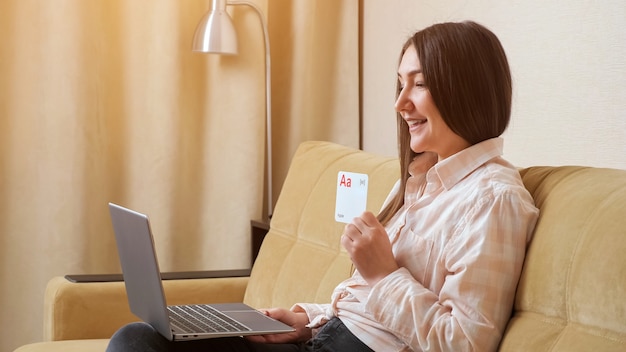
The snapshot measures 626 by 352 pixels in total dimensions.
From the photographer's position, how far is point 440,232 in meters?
1.53

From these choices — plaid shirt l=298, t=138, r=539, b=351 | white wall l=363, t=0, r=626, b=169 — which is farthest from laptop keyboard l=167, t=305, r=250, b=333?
white wall l=363, t=0, r=626, b=169

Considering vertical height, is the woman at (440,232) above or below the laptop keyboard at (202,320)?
above

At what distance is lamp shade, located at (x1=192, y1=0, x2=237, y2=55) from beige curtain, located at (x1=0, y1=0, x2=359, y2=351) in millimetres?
149

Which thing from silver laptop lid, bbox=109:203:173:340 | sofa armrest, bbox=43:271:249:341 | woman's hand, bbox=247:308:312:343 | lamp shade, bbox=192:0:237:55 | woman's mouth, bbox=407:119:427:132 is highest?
lamp shade, bbox=192:0:237:55

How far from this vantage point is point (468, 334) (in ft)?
4.57

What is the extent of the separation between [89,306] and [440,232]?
1.24 meters

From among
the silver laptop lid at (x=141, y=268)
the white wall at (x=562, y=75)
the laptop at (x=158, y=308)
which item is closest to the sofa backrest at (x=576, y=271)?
the white wall at (x=562, y=75)

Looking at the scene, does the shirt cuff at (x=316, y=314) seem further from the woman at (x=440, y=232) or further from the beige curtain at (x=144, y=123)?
the beige curtain at (x=144, y=123)

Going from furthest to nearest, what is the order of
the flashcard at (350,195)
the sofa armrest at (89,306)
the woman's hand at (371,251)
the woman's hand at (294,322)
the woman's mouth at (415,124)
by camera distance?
1. the sofa armrest at (89,306)
2. the flashcard at (350,195)
3. the woman's hand at (294,322)
4. the woman's mouth at (415,124)
5. the woman's hand at (371,251)

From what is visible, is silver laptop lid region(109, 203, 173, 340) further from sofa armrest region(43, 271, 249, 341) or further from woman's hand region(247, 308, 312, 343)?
sofa armrest region(43, 271, 249, 341)

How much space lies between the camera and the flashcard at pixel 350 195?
7.37 feet

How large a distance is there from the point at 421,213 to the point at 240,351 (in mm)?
427

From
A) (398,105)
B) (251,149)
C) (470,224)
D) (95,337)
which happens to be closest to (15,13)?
(251,149)

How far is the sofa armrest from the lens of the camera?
7.77 feet
